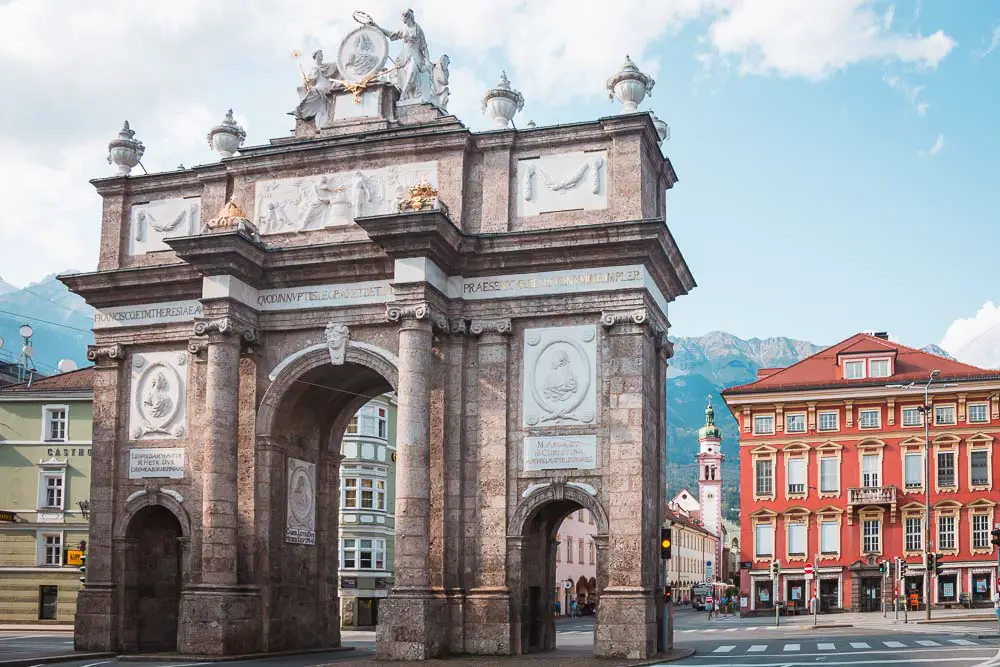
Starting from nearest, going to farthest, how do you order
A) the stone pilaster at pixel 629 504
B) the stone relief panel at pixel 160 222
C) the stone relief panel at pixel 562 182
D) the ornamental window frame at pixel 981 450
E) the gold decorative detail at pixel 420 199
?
the stone pilaster at pixel 629 504
the gold decorative detail at pixel 420 199
the stone relief panel at pixel 562 182
the stone relief panel at pixel 160 222
the ornamental window frame at pixel 981 450

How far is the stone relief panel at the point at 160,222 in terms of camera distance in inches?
1453

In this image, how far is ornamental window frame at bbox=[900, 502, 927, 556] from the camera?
68438mm

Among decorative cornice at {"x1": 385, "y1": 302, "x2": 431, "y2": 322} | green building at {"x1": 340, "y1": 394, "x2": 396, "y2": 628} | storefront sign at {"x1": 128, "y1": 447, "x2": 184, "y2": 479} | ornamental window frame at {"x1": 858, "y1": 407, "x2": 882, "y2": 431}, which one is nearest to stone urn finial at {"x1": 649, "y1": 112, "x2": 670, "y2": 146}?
decorative cornice at {"x1": 385, "y1": 302, "x2": 431, "y2": 322}

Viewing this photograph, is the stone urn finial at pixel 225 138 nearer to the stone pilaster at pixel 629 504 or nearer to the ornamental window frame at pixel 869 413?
the stone pilaster at pixel 629 504

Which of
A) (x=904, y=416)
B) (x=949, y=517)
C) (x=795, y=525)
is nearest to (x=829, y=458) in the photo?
(x=795, y=525)

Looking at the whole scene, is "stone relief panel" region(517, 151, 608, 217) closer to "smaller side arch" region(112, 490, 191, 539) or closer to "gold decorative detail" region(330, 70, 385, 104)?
"gold decorative detail" region(330, 70, 385, 104)

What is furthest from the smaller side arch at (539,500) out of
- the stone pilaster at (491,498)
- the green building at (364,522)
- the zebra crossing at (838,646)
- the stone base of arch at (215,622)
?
the green building at (364,522)

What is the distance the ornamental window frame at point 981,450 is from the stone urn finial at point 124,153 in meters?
49.2

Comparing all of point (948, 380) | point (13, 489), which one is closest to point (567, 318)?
point (13, 489)

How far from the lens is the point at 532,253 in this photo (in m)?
32.5

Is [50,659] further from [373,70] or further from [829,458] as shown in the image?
[829,458]

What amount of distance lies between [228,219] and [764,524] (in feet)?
155

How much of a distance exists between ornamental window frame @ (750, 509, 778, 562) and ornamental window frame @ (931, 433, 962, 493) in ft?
30.5

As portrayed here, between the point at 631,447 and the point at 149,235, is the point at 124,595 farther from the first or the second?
the point at 631,447
